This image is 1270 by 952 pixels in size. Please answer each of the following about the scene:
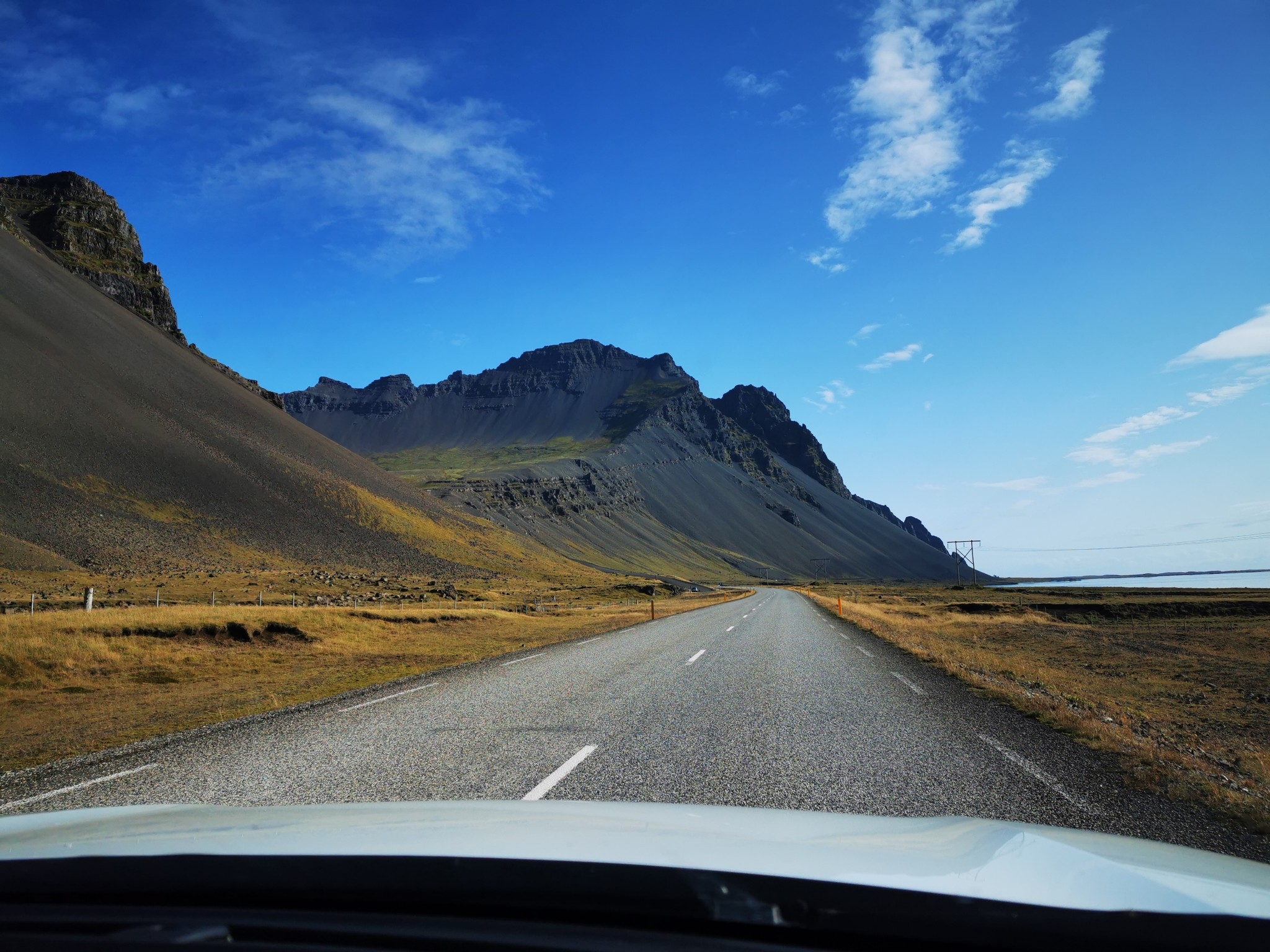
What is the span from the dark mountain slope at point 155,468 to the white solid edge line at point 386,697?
189 feet

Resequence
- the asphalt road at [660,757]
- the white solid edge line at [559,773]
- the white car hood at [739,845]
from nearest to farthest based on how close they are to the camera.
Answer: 1. the white car hood at [739,845]
2. the asphalt road at [660,757]
3. the white solid edge line at [559,773]

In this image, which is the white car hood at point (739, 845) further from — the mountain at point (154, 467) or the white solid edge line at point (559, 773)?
the mountain at point (154, 467)

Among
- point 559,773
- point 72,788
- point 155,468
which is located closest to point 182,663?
point 72,788

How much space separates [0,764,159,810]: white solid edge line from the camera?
5.68 meters

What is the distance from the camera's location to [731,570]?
622 ft

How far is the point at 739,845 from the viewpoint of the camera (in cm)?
283

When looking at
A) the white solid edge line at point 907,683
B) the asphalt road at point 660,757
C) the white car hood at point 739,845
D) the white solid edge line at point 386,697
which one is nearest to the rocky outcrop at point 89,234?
the white solid edge line at point 386,697

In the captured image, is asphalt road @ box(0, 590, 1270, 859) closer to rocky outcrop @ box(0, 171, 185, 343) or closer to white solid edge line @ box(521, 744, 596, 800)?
white solid edge line @ box(521, 744, 596, 800)

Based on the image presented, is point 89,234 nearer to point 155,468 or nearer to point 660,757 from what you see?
point 155,468

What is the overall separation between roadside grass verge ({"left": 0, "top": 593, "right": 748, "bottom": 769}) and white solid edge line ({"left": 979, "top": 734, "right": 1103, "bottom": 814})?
956 cm

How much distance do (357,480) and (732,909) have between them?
115 m

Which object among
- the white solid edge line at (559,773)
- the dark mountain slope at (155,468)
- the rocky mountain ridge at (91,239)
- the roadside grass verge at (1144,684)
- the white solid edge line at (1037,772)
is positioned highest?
the rocky mountain ridge at (91,239)

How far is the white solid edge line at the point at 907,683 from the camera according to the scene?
1053cm

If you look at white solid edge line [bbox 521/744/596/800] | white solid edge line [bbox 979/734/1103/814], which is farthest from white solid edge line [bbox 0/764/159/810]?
white solid edge line [bbox 979/734/1103/814]
